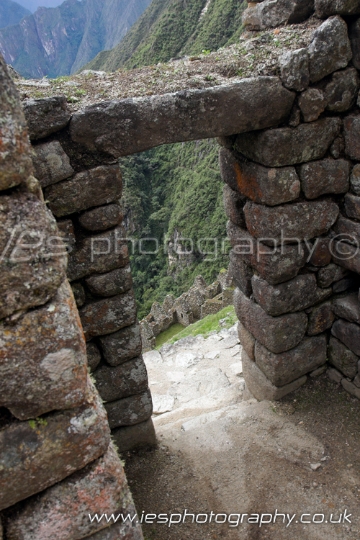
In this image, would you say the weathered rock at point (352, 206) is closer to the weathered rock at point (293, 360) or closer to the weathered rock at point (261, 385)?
the weathered rock at point (293, 360)

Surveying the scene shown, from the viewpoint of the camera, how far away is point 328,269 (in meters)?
4.27

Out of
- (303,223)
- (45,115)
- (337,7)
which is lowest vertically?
(303,223)

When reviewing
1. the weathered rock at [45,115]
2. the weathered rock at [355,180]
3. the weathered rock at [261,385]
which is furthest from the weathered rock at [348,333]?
the weathered rock at [45,115]

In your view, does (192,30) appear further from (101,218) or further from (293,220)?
(101,218)

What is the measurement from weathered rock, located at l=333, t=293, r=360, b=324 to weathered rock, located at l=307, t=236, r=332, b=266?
55cm

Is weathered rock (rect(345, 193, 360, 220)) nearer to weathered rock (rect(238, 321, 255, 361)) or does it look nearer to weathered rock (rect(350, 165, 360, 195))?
weathered rock (rect(350, 165, 360, 195))

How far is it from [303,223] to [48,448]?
3.08 metres

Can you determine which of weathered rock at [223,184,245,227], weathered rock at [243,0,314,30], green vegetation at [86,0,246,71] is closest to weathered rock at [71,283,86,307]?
weathered rock at [223,184,245,227]

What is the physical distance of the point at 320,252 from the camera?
4.14 metres

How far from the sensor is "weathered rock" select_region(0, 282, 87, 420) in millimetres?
1624

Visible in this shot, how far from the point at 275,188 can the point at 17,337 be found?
2755mm

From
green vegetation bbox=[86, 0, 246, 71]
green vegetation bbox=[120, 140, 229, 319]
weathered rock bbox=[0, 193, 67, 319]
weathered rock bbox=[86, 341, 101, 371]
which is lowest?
green vegetation bbox=[120, 140, 229, 319]

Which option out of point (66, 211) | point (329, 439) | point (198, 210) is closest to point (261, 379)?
point (329, 439)

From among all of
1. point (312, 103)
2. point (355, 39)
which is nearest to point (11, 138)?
point (312, 103)
